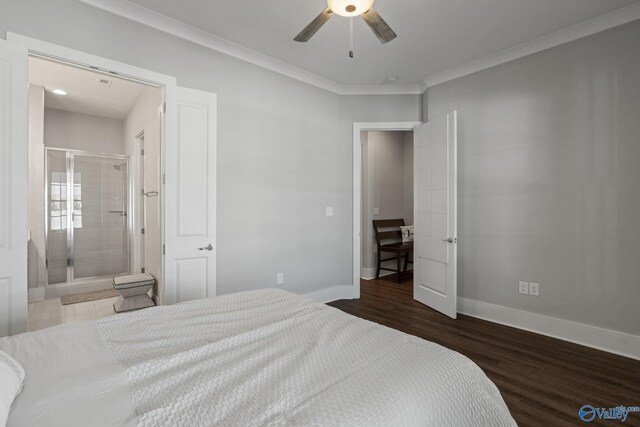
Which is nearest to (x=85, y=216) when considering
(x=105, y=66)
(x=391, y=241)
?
(x=105, y=66)

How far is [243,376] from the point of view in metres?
1.02

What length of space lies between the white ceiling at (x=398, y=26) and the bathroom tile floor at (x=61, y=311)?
10.3 ft

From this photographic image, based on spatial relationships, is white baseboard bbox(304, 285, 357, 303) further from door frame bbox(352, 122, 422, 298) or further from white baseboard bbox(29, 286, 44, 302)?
white baseboard bbox(29, 286, 44, 302)

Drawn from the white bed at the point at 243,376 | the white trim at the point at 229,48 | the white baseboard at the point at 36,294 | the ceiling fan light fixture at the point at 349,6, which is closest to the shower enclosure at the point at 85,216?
the white baseboard at the point at 36,294

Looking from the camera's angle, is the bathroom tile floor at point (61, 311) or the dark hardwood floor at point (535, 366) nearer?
the dark hardwood floor at point (535, 366)

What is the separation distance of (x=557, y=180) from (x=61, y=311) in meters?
5.40

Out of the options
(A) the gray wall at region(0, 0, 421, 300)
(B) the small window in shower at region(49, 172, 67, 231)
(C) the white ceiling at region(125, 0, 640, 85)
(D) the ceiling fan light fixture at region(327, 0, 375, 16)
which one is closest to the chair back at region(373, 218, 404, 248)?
(A) the gray wall at region(0, 0, 421, 300)

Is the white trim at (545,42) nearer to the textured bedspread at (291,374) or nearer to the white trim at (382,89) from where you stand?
the white trim at (382,89)

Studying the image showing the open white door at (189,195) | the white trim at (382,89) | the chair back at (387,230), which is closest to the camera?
the open white door at (189,195)

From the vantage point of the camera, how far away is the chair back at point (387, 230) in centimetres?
535

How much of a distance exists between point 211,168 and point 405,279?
145 inches

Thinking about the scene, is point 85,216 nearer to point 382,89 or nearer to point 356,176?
point 356,176

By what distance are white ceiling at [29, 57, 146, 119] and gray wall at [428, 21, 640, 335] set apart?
12.7ft

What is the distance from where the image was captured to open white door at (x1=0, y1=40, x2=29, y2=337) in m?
1.89
